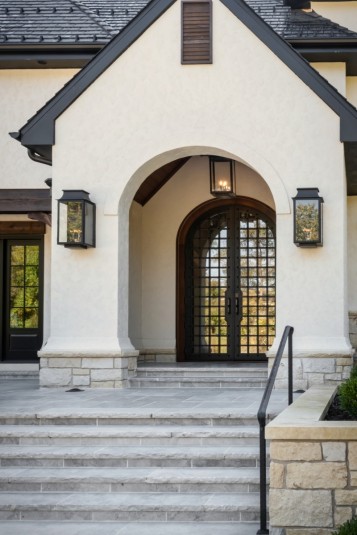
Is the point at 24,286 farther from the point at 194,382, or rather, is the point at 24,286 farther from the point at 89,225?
the point at 194,382

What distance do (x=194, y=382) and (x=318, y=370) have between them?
6.17 ft

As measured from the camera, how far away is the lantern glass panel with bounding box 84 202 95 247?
40.0ft

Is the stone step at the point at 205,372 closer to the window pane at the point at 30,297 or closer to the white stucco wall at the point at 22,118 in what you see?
the white stucco wall at the point at 22,118

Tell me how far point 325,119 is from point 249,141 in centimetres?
114

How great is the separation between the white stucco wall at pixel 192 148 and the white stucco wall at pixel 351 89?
2.91 metres

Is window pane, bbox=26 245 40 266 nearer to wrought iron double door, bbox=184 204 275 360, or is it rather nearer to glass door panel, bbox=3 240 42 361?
glass door panel, bbox=3 240 42 361

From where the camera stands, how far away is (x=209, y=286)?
1578cm

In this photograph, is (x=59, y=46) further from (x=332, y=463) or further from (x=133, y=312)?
(x=332, y=463)

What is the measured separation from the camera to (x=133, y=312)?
49.8 ft

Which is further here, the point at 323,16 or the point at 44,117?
the point at 323,16

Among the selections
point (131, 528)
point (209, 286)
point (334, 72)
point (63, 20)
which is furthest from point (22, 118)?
point (131, 528)

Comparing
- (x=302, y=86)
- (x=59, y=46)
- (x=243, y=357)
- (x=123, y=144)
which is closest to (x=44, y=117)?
(x=123, y=144)

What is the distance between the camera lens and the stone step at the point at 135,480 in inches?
309

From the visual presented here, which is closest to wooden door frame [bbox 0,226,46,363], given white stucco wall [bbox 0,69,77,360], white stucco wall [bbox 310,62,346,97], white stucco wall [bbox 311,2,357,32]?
white stucco wall [bbox 0,69,77,360]
